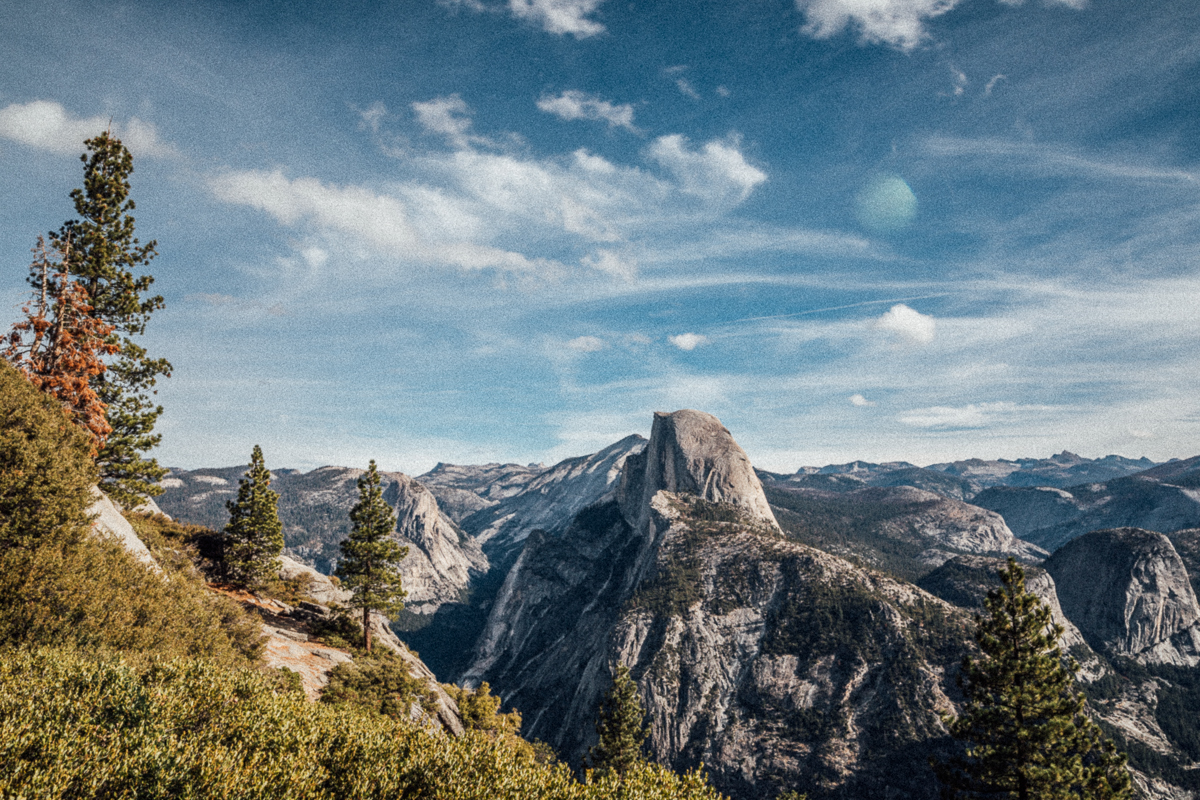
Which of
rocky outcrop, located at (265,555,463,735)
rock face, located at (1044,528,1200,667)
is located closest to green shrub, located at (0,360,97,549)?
rocky outcrop, located at (265,555,463,735)

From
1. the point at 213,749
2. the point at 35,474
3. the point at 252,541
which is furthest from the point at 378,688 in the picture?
the point at 213,749

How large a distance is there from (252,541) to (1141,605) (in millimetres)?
271020

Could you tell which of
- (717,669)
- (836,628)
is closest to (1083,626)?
(836,628)

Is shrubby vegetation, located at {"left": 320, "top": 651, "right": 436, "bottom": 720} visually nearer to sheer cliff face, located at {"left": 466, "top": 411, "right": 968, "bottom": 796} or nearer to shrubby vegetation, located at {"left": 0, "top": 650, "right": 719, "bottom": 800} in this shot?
shrubby vegetation, located at {"left": 0, "top": 650, "right": 719, "bottom": 800}

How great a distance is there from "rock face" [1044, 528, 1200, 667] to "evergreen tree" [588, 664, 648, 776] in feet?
727

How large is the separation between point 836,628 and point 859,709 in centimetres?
1714

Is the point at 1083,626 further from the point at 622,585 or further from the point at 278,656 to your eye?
the point at 278,656

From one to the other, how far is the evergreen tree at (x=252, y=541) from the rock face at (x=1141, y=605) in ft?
849

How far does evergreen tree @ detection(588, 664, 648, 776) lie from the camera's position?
5047cm

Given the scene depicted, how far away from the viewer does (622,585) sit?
182 m

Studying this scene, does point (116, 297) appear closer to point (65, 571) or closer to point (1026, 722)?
point (65, 571)

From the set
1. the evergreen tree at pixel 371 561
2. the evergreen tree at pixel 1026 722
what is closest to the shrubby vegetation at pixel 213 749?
the evergreen tree at pixel 1026 722

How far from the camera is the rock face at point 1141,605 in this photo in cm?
17162

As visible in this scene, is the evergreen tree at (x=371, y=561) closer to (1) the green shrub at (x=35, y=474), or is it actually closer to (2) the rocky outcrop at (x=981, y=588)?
(1) the green shrub at (x=35, y=474)
